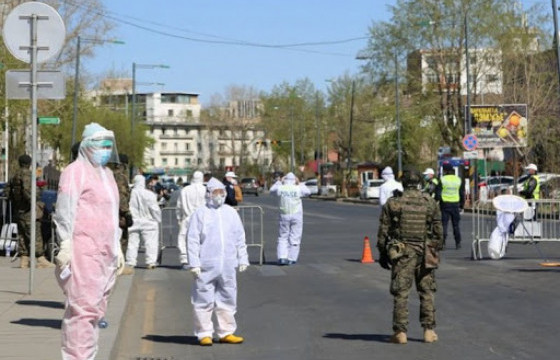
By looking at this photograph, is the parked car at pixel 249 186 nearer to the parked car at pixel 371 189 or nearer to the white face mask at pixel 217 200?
the parked car at pixel 371 189

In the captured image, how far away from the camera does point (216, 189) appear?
1137 cm

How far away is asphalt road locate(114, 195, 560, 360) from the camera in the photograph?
34.9ft

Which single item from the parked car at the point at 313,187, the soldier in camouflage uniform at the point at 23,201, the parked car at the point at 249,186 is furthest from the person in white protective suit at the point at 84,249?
the parked car at the point at 249,186

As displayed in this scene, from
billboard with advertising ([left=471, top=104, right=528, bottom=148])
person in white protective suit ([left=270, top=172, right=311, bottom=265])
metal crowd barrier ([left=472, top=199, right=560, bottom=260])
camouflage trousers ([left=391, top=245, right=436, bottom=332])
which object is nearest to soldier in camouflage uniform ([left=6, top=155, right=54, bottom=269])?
person in white protective suit ([left=270, top=172, right=311, bottom=265])

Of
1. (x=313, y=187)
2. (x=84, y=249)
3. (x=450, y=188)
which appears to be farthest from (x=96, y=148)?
(x=313, y=187)

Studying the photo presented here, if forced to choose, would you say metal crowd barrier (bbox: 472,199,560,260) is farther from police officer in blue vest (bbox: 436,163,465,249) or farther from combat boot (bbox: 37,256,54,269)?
combat boot (bbox: 37,256,54,269)

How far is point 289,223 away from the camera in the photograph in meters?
21.3

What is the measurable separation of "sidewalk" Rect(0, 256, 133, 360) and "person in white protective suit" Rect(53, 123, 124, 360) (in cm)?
122

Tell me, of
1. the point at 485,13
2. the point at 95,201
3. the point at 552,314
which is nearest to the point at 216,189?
the point at 95,201

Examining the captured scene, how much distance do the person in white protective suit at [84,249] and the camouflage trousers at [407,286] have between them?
322cm

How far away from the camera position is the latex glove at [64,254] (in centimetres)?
817

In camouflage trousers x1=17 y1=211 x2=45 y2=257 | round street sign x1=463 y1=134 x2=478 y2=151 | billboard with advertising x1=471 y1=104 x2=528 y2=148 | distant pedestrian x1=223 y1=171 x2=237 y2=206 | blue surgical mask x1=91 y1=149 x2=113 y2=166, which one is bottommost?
camouflage trousers x1=17 y1=211 x2=45 y2=257

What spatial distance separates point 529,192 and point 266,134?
120494 millimetres

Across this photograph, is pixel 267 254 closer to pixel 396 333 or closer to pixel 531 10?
pixel 396 333
